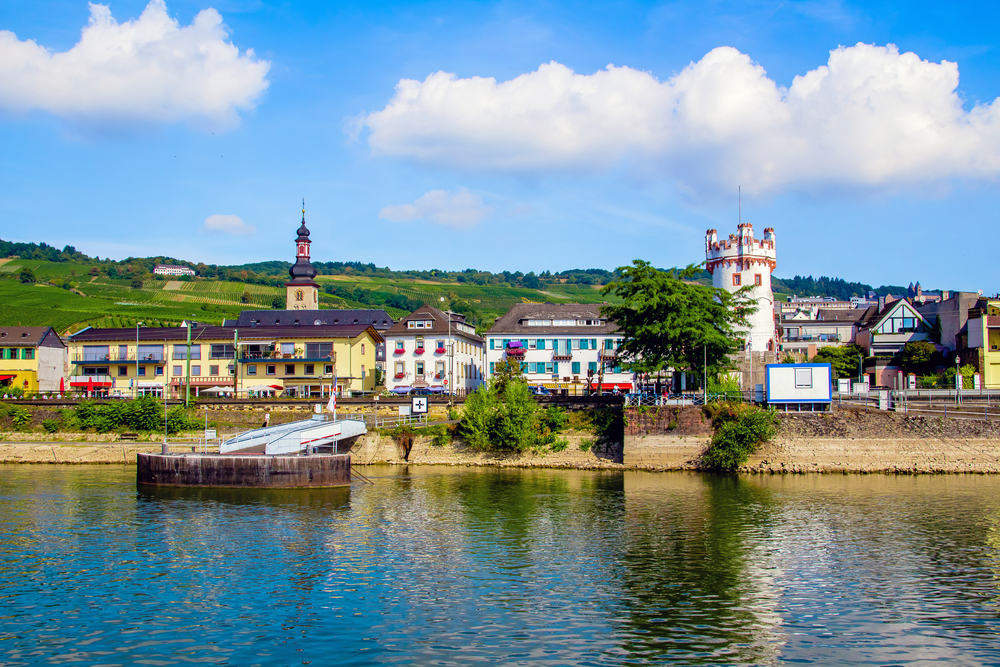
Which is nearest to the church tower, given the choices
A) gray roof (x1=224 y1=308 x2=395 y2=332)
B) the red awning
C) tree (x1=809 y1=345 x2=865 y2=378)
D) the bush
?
gray roof (x1=224 y1=308 x2=395 y2=332)

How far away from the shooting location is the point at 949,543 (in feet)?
108

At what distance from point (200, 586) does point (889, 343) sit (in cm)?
8262

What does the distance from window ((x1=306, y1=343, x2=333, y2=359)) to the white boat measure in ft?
101

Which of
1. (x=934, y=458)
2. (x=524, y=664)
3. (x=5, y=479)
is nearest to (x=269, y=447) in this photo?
(x=5, y=479)

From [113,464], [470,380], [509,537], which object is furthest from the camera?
[470,380]

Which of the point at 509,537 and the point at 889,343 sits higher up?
the point at 889,343

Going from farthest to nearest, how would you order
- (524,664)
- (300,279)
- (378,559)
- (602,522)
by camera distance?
1. (300,279)
2. (602,522)
3. (378,559)
4. (524,664)

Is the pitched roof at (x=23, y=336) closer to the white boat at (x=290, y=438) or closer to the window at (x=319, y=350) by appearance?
the window at (x=319, y=350)

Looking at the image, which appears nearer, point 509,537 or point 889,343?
point 509,537

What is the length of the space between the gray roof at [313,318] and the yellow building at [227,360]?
67.9 feet

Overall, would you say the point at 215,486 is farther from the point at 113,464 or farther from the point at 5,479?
the point at 113,464

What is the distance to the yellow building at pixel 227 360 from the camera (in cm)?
8688

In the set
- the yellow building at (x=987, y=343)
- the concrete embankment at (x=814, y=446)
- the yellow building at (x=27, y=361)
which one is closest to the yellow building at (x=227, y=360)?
the yellow building at (x=27, y=361)

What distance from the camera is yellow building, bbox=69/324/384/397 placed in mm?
86875
